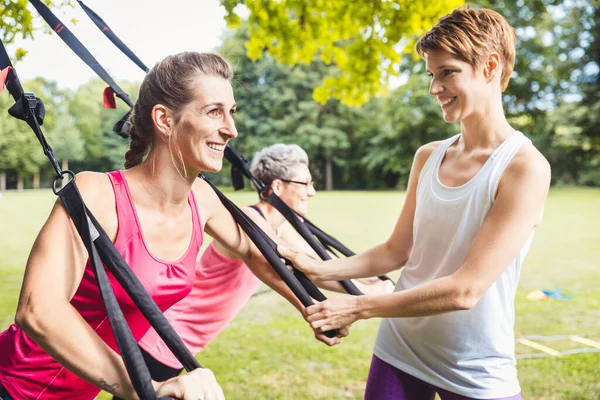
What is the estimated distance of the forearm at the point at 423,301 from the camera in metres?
1.64

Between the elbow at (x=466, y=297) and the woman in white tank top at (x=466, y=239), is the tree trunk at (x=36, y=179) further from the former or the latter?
the elbow at (x=466, y=297)

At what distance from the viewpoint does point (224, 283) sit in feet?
9.63

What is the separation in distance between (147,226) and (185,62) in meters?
0.52

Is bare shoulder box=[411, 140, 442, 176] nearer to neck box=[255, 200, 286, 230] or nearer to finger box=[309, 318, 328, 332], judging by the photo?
finger box=[309, 318, 328, 332]

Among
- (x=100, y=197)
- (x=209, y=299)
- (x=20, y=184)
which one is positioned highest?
(x=100, y=197)

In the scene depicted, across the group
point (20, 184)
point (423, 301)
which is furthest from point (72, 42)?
point (20, 184)

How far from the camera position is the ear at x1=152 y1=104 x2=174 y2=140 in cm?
176

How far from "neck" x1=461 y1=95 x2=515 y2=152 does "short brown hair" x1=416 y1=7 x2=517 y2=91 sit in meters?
0.13

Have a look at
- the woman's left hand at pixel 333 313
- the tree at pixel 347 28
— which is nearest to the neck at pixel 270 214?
the woman's left hand at pixel 333 313

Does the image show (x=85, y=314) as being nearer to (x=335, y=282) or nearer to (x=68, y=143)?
(x=335, y=282)

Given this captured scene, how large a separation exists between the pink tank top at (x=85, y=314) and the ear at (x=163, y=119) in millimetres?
185

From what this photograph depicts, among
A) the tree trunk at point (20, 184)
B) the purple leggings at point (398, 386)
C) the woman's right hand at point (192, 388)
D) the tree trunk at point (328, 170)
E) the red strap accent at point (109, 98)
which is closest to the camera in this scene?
the woman's right hand at point (192, 388)

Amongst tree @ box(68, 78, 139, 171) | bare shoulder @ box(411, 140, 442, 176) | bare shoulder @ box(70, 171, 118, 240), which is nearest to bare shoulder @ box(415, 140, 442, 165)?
bare shoulder @ box(411, 140, 442, 176)

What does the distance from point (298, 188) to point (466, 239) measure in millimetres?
1613
